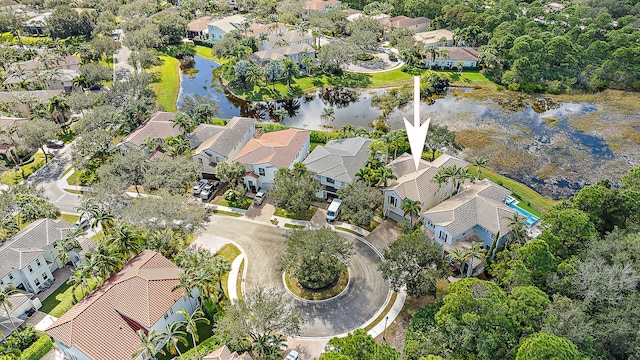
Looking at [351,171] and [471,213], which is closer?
[471,213]

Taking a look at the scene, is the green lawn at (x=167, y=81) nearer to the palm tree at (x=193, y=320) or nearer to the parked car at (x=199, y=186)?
the parked car at (x=199, y=186)

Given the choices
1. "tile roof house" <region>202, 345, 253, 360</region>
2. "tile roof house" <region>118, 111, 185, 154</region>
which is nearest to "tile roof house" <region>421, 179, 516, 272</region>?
"tile roof house" <region>202, 345, 253, 360</region>


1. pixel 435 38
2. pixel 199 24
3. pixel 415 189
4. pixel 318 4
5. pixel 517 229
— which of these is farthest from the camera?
pixel 318 4

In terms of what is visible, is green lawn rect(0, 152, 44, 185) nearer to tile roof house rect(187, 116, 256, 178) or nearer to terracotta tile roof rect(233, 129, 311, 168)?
tile roof house rect(187, 116, 256, 178)

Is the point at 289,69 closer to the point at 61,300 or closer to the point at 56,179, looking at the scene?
the point at 56,179

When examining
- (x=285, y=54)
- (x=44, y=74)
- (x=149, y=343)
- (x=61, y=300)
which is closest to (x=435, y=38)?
(x=285, y=54)

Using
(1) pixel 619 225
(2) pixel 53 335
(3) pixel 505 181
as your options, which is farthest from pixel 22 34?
(1) pixel 619 225
